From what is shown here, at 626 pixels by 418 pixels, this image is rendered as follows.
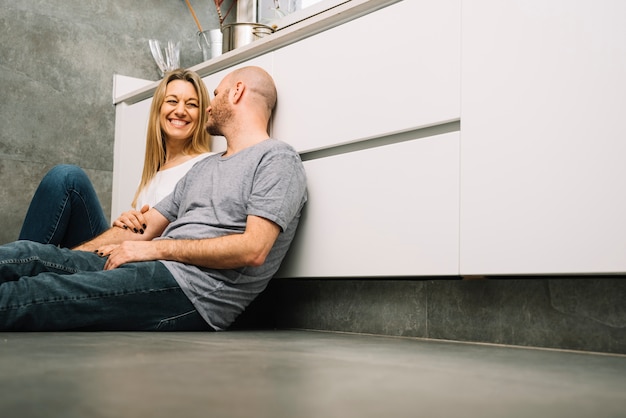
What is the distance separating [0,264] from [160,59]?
5.84 feet

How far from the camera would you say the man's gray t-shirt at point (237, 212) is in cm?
209

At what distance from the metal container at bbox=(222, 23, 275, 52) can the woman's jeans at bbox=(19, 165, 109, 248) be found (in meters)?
0.80

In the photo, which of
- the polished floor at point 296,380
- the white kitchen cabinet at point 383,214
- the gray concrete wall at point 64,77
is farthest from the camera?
the gray concrete wall at point 64,77

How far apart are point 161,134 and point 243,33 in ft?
1.66

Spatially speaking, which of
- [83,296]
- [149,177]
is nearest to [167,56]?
[149,177]

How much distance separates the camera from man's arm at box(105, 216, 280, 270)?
204 cm

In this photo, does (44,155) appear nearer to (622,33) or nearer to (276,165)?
(276,165)

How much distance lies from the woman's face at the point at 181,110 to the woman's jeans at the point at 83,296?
80 cm

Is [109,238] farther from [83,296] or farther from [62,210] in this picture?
[83,296]

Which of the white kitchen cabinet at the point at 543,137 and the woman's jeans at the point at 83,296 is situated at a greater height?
the white kitchen cabinet at the point at 543,137

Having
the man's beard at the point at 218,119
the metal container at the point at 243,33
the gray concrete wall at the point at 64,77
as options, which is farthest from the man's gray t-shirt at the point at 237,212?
the gray concrete wall at the point at 64,77

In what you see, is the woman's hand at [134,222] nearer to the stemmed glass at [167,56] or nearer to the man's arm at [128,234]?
the man's arm at [128,234]

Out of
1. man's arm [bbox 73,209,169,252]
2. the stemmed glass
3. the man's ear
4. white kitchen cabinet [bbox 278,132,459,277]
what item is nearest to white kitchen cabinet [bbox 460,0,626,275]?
white kitchen cabinet [bbox 278,132,459,277]

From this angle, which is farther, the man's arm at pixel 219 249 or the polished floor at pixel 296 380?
the man's arm at pixel 219 249
